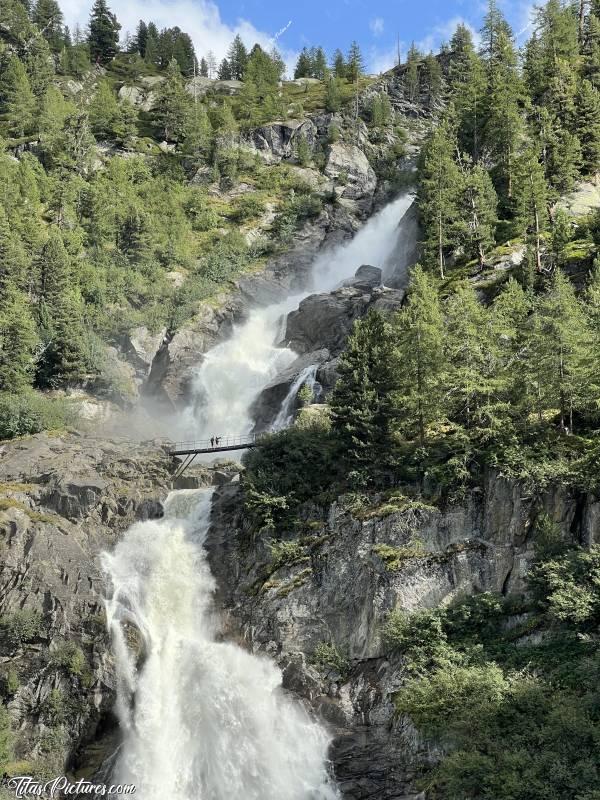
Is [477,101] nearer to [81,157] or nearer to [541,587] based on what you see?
[81,157]

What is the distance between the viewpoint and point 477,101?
63.1m

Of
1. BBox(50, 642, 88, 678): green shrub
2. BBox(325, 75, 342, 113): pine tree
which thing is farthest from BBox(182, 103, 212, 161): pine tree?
BBox(50, 642, 88, 678): green shrub

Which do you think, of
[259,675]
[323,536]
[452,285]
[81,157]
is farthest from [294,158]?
[259,675]

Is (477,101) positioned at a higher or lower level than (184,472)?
higher

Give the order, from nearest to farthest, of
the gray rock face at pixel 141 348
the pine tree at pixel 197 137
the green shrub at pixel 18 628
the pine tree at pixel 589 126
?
the green shrub at pixel 18 628 → the pine tree at pixel 589 126 → the gray rock face at pixel 141 348 → the pine tree at pixel 197 137

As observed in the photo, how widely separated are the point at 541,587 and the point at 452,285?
91.1 feet

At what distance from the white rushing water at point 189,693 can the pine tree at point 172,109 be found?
70200 millimetres

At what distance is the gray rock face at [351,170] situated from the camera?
291ft

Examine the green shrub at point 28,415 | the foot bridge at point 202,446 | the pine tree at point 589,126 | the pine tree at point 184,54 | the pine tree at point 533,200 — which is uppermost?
the pine tree at point 184,54

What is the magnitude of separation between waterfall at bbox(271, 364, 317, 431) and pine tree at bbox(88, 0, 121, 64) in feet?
350

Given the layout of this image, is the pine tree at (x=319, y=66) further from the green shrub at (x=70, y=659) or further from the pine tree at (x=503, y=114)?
the green shrub at (x=70, y=659)

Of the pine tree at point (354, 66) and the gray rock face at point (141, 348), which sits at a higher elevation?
the pine tree at point (354, 66)

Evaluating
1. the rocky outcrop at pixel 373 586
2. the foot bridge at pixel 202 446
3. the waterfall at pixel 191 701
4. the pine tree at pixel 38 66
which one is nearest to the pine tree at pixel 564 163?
the foot bridge at pixel 202 446

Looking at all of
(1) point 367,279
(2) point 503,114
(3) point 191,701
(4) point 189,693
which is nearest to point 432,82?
(2) point 503,114
